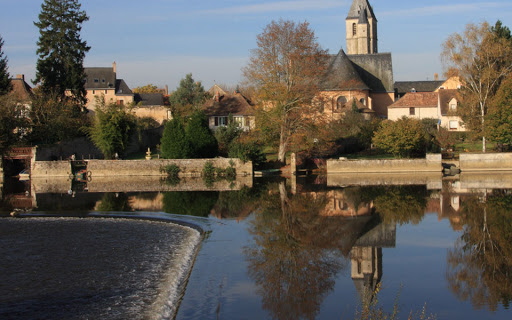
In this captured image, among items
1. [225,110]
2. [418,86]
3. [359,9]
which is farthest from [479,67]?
[359,9]

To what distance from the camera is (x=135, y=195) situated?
2950cm

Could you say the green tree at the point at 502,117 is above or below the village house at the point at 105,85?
below

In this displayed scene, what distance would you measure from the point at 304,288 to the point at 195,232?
7.31 m

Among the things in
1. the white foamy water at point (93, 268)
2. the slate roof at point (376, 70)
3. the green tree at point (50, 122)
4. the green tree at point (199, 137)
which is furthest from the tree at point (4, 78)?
the slate roof at point (376, 70)

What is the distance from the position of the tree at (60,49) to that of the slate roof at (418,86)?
5650 cm

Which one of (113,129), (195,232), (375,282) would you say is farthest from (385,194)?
(113,129)

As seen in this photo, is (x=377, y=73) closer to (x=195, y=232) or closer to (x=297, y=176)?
(x=297, y=176)

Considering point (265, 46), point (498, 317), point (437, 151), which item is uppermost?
point (265, 46)

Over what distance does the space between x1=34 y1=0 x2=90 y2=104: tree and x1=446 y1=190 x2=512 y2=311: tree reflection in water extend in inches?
1549

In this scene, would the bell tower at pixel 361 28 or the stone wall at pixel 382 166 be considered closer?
the stone wall at pixel 382 166

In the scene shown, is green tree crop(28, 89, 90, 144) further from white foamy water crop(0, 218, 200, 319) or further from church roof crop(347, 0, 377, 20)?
church roof crop(347, 0, 377, 20)

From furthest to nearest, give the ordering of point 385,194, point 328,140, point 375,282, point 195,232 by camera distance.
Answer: point 328,140, point 385,194, point 195,232, point 375,282

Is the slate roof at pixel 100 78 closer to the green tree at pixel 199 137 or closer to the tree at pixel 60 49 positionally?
the tree at pixel 60 49

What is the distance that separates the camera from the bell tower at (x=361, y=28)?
322ft
